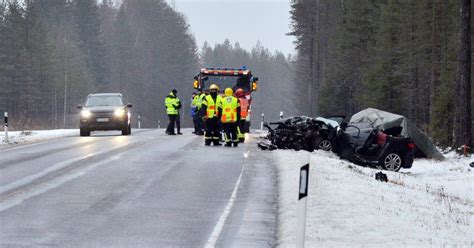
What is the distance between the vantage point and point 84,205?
12.2 m

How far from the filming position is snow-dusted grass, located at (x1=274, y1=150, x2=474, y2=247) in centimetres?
962

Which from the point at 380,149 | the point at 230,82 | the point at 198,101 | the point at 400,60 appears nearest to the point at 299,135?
the point at 380,149

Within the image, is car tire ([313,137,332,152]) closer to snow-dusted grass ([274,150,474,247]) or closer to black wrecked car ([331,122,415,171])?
black wrecked car ([331,122,415,171])

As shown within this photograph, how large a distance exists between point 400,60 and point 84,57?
184 feet

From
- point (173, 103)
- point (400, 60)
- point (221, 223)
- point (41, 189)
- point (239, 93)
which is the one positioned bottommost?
point (221, 223)

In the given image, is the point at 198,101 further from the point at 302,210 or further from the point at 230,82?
the point at 302,210

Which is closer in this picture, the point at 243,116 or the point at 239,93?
the point at 239,93

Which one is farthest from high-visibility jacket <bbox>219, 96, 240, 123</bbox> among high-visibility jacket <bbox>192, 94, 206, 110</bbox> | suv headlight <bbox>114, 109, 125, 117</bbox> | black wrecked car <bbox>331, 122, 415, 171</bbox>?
suv headlight <bbox>114, 109, 125, 117</bbox>

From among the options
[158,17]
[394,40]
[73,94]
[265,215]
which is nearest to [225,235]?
[265,215]

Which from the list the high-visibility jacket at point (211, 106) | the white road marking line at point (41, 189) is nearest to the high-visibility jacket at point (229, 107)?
the high-visibility jacket at point (211, 106)

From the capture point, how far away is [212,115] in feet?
77.1

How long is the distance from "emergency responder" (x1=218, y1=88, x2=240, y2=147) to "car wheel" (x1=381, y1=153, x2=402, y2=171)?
15.1ft

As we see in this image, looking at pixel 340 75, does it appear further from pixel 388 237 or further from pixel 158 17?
pixel 158 17

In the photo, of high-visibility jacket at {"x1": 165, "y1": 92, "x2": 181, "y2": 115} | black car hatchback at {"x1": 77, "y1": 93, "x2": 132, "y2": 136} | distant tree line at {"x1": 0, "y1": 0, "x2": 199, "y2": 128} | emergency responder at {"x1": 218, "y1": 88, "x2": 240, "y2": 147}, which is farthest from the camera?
distant tree line at {"x1": 0, "y1": 0, "x2": 199, "y2": 128}
